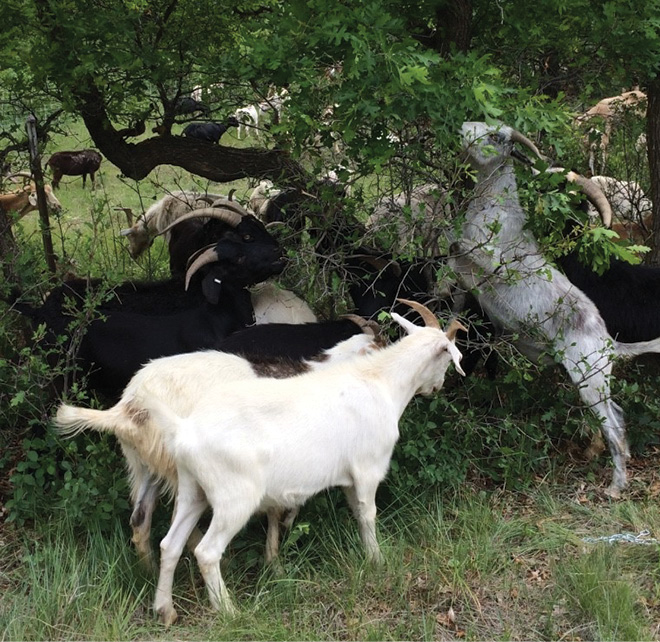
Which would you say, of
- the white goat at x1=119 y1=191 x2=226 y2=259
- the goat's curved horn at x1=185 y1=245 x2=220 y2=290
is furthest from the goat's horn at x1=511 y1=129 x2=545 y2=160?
the white goat at x1=119 y1=191 x2=226 y2=259

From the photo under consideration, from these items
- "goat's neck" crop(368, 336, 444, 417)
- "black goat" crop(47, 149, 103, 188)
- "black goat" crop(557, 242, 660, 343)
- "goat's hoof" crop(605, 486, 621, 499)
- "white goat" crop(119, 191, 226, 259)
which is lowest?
"black goat" crop(47, 149, 103, 188)

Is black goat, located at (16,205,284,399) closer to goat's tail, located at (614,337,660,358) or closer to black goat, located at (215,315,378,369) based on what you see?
black goat, located at (215,315,378,369)

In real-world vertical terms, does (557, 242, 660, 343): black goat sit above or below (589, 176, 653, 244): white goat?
above

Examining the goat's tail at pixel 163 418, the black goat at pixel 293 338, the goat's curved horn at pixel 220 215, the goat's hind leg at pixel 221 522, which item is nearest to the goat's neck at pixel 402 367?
the black goat at pixel 293 338

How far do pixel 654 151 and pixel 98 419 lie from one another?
4.68 metres

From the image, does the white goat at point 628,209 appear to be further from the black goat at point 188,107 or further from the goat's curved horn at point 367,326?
the black goat at point 188,107

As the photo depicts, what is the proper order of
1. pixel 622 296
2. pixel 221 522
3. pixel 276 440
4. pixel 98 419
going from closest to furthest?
pixel 221 522, pixel 276 440, pixel 98 419, pixel 622 296

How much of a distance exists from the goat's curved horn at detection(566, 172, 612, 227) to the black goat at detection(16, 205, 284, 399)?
6.73 feet

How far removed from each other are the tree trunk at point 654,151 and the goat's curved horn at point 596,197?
4.07 ft

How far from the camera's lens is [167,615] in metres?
4.01

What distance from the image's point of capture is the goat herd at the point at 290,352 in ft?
13.0

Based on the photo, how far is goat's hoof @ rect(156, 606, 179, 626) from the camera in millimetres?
4008

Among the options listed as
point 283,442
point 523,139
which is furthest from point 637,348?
point 283,442

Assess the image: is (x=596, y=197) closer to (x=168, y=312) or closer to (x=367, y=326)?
(x=367, y=326)
